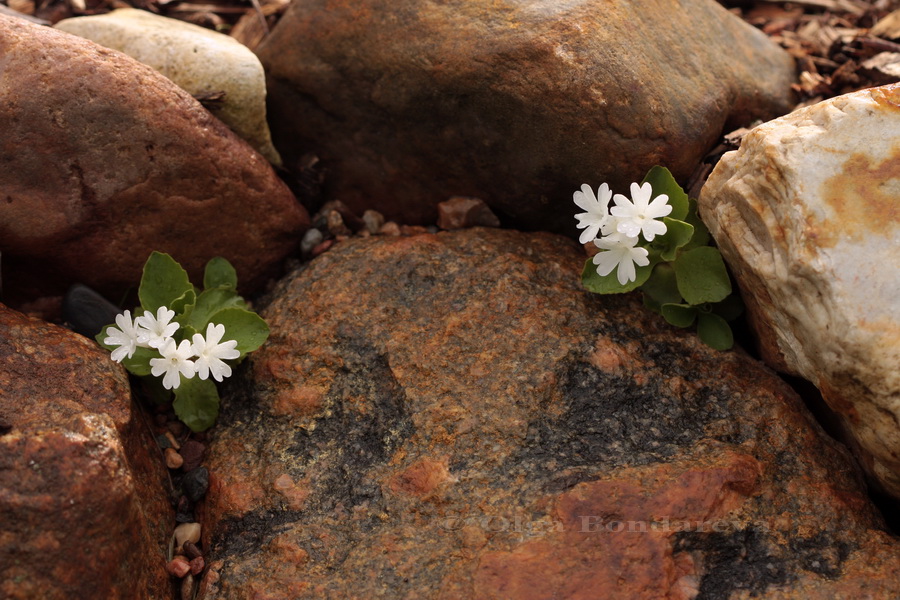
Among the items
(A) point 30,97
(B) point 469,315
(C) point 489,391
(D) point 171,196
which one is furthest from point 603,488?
(A) point 30,97

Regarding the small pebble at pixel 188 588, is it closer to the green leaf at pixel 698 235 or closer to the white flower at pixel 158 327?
the white flower at pixel 158 327

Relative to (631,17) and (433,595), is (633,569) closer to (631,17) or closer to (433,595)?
(433,595)

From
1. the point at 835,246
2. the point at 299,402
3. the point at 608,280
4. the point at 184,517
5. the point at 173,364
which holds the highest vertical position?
the point at 835,246

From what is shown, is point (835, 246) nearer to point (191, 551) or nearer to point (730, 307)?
point (730, 307)

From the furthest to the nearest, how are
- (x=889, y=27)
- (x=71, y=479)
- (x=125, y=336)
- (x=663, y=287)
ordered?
(x=889, y=27) → (x=663, y=287) → (x=125, y=336) → (x=71, y=479)

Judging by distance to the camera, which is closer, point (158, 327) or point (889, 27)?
point (158, 327)

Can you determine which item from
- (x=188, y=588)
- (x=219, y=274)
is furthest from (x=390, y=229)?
(x=188, y=588)

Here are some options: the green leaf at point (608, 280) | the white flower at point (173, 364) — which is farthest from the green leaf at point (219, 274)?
the green leaf at point (608, 280)
